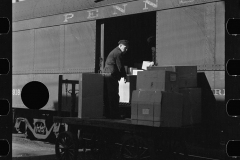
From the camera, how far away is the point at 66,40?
30.3ft

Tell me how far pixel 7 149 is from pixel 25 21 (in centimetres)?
971

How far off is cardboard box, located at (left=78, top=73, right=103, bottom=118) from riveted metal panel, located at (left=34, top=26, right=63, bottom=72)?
104 inches

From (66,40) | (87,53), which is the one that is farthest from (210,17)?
(66,40)

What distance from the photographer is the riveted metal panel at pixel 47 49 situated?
9508 mm

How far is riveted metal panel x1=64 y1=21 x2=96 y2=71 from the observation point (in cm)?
845

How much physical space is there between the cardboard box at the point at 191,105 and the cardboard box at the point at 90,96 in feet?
6.13

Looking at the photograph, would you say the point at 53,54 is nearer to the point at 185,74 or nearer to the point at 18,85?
the point at 18,85

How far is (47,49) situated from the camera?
9.84 m

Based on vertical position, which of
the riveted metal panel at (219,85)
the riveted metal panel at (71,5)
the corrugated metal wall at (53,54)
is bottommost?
the riveted metal panel at (219,85)

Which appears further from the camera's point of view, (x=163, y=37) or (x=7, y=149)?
(x=163, y=37)

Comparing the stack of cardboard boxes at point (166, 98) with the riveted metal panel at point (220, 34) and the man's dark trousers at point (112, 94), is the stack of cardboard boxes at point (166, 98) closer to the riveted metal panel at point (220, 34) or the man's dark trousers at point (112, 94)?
the riveted metal panel at point (220, 34)

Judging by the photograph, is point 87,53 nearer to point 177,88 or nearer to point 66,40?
point 66,40

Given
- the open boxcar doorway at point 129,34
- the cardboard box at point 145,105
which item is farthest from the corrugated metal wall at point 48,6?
the cardboard box at point 145,105

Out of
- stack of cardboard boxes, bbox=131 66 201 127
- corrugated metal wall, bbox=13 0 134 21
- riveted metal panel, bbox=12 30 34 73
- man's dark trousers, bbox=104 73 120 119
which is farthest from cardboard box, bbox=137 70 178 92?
Answer: riveted metal panel, bbox=12 30 34 73
